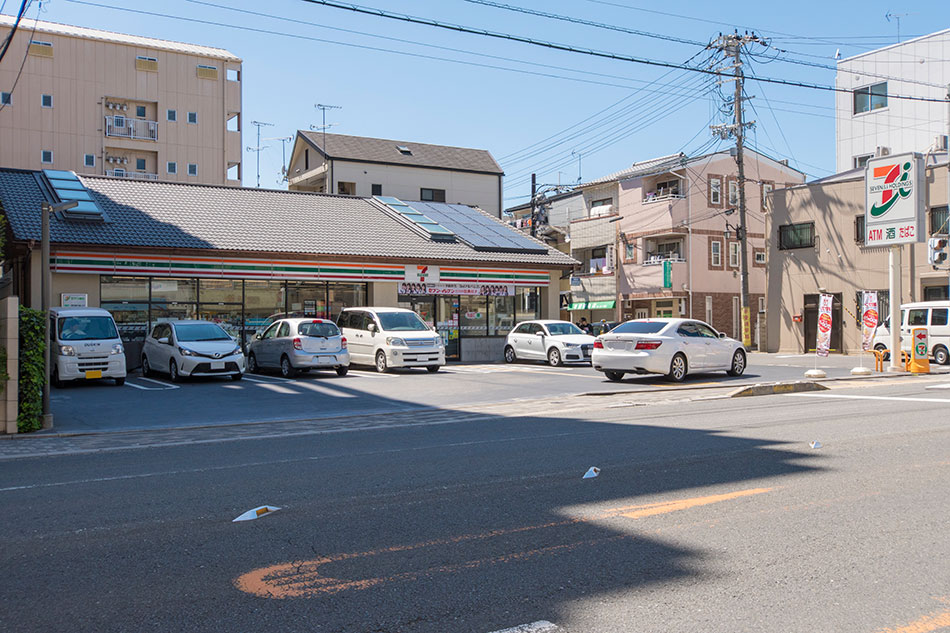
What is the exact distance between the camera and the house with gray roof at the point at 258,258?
78.4 ft

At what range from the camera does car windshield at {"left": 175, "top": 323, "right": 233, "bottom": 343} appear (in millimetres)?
21094

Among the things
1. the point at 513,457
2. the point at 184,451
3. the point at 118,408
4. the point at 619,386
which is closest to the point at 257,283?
the point at 118,408

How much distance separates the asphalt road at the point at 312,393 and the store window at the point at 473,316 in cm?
644

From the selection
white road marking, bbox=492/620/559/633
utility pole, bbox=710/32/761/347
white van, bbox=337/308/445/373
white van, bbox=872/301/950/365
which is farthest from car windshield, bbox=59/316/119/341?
utility pole, bbox=710/32/761/347

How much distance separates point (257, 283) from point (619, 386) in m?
13.5

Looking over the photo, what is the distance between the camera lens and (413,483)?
24.1 feet

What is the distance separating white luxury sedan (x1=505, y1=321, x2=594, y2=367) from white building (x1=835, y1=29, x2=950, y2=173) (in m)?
27.8

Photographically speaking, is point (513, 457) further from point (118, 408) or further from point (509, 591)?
point (118, 408)

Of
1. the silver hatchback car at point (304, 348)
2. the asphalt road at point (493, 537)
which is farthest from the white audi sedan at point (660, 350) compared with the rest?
the asphalt road at point (493, 537)

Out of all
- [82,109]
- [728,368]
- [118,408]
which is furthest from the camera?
[82,109]

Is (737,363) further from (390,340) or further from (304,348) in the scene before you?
(304,348)

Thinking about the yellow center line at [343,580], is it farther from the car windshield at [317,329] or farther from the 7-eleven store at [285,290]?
the 7-eleven store at [285,290]

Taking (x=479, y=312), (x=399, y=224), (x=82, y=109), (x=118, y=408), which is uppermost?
(x=82, y=109)

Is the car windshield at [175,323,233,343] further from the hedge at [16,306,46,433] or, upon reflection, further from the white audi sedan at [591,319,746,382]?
the white audi sedan at [591,319,746,382]
